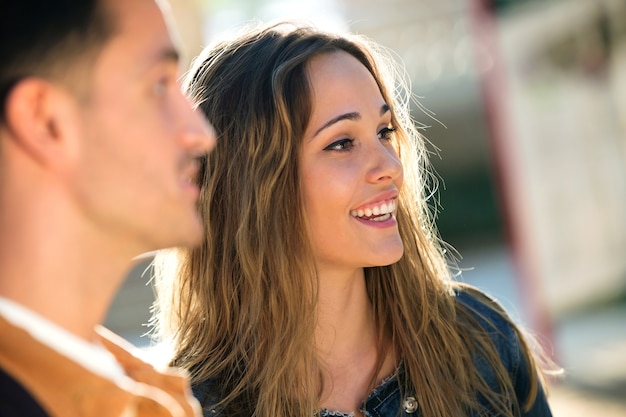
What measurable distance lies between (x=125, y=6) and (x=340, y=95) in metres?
1.23

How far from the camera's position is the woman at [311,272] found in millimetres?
2447

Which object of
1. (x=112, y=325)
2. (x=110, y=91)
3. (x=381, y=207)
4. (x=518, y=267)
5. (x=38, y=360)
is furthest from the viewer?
(x=112, y=325)

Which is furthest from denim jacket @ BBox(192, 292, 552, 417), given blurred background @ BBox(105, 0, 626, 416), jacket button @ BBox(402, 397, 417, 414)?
blurred background @ BBox(105, 0, 626, 416)

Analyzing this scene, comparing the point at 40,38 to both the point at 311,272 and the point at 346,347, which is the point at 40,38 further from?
the point at 346,347

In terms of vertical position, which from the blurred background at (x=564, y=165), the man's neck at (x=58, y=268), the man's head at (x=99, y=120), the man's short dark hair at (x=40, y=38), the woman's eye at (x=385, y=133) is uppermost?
the man's short dark hair at (x=40, y=38)

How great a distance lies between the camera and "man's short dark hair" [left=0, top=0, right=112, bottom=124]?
1221mm

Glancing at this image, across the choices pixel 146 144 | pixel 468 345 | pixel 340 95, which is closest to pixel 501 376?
pixel 468 345

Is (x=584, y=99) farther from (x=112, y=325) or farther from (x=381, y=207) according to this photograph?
(x=112, y=325)

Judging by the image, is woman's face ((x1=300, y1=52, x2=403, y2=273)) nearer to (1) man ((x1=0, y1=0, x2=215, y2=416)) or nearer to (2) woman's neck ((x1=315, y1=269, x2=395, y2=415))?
(2) woman's neck ((x1=315, y1=269, x2=395, y2=415))

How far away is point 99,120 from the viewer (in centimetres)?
127

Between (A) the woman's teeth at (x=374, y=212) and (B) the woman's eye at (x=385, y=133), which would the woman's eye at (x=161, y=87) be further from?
(B) the woman's eye at (x=385, y=133)

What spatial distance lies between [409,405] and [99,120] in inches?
59.1

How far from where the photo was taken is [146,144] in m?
1.29

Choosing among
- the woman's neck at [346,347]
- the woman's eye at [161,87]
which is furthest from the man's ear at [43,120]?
the woman's neck at [346,347]
